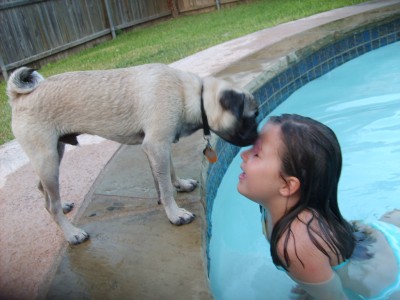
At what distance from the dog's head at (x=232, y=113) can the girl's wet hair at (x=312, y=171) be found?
1.39 ft

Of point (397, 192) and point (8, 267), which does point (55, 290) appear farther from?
point (397, 192)

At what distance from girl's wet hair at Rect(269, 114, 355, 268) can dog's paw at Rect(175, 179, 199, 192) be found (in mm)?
1028

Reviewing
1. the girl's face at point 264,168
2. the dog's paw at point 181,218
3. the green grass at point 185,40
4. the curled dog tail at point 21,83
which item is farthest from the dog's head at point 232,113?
the green grass at point 185,40

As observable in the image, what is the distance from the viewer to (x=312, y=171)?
6.73 feet

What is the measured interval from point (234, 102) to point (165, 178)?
630 mm

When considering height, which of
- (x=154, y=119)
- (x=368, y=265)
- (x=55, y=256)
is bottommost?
(x=368, y=265)

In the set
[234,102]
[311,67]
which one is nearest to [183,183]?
[234,102]

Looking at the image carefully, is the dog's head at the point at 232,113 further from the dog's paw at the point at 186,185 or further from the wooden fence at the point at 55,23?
the wooden fence at the point at 55,23

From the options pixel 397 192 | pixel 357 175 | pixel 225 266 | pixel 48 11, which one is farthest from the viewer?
pixel 48 11

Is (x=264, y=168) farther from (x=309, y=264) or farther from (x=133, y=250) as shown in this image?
(x=133, y=250)

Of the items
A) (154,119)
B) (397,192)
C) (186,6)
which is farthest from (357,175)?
(186,6)

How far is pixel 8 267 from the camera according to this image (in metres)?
2.52

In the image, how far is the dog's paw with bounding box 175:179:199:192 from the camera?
10.4 ft

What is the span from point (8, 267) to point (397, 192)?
123 inches
